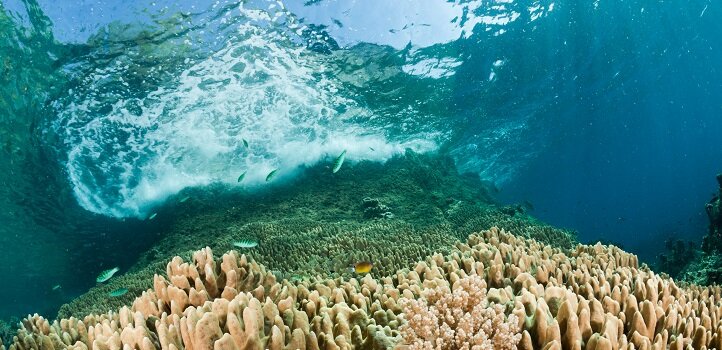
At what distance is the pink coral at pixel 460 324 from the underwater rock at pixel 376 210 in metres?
10.6

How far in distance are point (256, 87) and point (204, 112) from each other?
3.14 metres

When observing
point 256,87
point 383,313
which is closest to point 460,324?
point 383,313

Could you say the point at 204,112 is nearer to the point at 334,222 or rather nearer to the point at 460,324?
the point at 334,222

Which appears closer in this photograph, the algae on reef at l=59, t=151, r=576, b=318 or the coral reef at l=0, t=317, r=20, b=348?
the coral reef at l=0, t=317, r=20, b=348

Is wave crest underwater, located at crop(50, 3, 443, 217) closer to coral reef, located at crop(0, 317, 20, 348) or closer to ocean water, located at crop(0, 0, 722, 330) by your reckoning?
ocean water, located at crop(0, 0, 722, 330)

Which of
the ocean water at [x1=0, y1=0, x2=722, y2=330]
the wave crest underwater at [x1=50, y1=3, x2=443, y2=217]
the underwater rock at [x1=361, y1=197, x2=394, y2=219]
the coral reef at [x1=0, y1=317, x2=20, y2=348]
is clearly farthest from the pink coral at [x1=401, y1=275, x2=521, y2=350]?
the ocean water at [x1=0, y1=0, x2=722, y2=330]

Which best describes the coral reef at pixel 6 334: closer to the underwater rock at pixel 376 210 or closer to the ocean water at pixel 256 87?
the ocean water at pixel 256 87

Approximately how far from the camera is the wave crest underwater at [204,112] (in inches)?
558

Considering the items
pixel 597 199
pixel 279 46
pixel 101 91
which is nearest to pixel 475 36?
pixel 279 46

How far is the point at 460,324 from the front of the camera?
8.42 ft

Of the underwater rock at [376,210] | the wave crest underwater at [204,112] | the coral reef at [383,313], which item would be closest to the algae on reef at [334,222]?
the underwater rock at [376,210]

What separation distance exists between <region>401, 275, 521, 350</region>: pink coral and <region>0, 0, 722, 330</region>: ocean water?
13.0m

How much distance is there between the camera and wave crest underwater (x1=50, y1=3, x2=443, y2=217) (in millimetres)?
14180

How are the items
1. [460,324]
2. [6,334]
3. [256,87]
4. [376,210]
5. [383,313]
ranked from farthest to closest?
[256,87], [376,210], [6,334], [383,313], [460,324]
